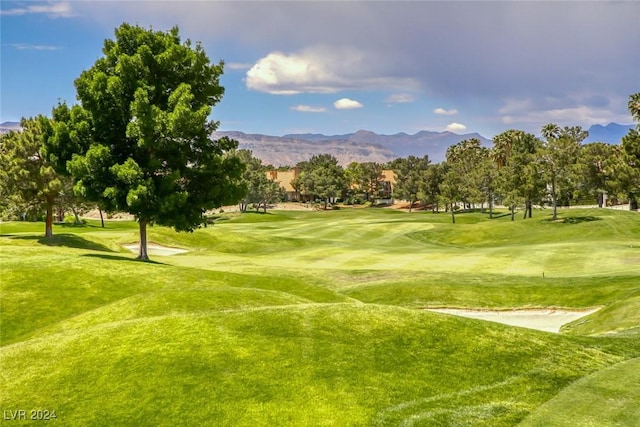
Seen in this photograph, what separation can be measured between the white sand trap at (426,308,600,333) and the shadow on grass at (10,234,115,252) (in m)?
34.3

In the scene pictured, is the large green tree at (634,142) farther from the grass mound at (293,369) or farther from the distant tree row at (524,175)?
the grass mound at (293,369)

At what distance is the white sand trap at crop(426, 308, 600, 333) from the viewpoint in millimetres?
26562

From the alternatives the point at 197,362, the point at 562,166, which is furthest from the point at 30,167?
the point at 562,166

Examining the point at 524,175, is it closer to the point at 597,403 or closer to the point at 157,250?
the point at 157,250

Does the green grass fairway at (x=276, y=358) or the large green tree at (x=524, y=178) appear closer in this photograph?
the green grass fairway at (x=276, y=358)

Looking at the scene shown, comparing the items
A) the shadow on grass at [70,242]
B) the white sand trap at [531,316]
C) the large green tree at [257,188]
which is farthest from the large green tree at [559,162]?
the large green tree at [257,188]

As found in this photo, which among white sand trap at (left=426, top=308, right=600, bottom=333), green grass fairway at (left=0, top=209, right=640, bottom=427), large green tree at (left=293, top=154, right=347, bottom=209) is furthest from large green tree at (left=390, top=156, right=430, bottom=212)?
green grass fairway at (left=0, top=209, right=640, bottom=427)

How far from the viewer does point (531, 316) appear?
1114 inches

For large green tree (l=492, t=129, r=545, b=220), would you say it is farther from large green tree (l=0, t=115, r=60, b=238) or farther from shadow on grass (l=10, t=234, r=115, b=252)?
large green tree (l=0, t=115, r=60, b=238)

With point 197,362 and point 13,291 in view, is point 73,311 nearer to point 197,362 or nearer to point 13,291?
point 13,291

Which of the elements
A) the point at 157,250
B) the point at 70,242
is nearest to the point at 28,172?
the point at 70,242

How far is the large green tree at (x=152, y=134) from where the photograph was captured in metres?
31.9

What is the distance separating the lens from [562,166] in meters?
80.1

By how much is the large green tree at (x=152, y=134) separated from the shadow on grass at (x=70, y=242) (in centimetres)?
1436
